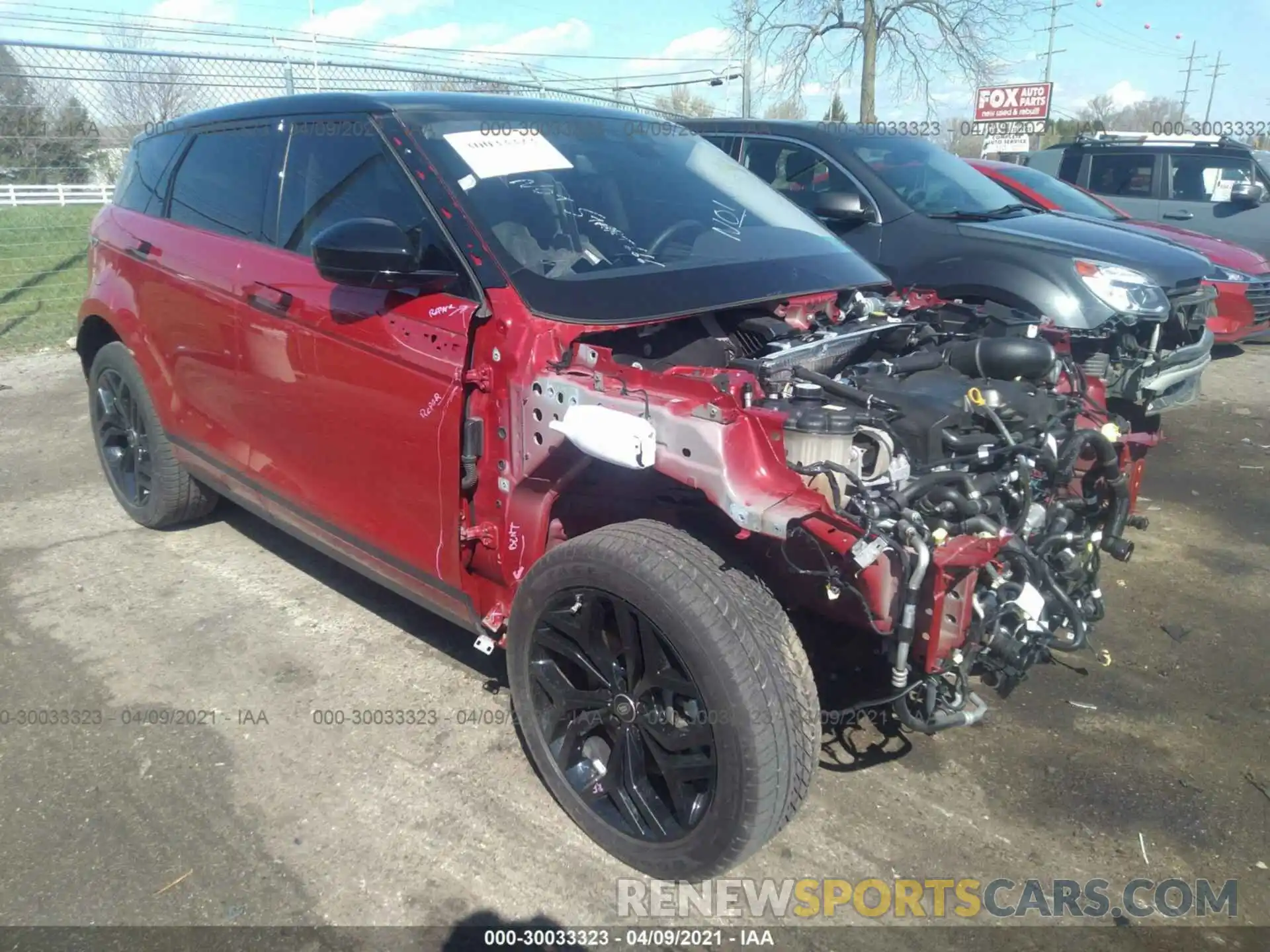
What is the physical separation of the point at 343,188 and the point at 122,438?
2.40 meters

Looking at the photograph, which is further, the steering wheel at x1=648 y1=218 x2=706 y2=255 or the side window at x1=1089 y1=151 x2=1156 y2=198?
the side window at x1=1089 y1=151 x2=1156 y2=198

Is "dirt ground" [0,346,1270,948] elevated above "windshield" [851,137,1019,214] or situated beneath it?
situated beneath

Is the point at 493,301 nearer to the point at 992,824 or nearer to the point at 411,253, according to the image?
the point at 411,253

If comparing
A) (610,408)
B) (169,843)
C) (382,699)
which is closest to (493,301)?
(610,408)

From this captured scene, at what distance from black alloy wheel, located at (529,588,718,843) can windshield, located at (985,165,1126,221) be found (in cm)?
705

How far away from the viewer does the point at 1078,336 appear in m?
5.34

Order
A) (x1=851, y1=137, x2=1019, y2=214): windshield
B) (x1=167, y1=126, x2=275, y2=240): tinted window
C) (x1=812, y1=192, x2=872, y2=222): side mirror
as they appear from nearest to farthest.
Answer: (x1=167, y1=126, x2=275, y2=240): tinted window
(x1=812, y1=192, x2=872, y2=222): side mirror
(x1=851, y1=137, x2=1019, y2=214): windshield

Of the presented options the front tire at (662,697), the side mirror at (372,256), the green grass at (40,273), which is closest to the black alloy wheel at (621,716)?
the front tire at (662,697)

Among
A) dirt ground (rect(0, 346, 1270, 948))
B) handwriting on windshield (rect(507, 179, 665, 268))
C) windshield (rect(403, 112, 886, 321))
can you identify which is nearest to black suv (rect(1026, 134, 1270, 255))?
dirt ground (rect(0, 346, 1270, 948))

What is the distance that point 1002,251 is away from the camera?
224 inches

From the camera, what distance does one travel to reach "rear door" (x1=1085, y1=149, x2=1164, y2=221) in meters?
10.5

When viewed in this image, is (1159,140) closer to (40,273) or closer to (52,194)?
(40,273)

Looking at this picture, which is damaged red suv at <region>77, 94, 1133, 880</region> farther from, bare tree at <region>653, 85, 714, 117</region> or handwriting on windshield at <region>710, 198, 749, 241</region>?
bare tree at <region>653, 85, 714, 117</region>

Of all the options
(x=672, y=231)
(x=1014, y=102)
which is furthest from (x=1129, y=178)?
(x=1014, y=102)
